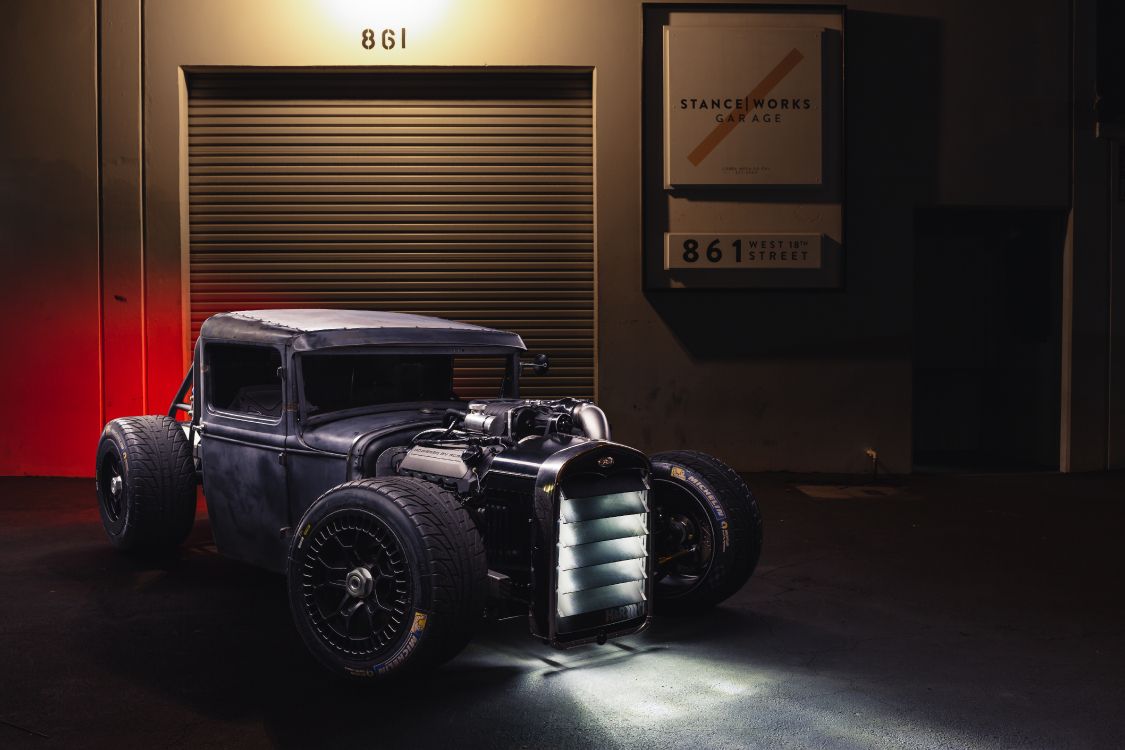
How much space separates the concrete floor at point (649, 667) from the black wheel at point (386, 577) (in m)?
0.18

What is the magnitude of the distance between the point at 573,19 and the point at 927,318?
5.27m

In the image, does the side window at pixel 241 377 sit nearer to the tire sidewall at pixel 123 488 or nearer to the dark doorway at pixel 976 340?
the tire sidewall at pixel 123 488

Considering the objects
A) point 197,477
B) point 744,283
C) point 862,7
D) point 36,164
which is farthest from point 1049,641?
point 36,164

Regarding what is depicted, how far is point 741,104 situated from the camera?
9.85 meters

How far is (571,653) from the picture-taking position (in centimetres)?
443

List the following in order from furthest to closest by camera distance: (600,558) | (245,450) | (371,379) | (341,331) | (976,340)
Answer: (976,340) → (371,379) → (245,450) → (341,331) → (600,558)

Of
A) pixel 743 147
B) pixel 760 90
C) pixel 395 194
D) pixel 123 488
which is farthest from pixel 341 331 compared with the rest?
pixel 760 90

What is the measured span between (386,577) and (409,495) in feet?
1.08

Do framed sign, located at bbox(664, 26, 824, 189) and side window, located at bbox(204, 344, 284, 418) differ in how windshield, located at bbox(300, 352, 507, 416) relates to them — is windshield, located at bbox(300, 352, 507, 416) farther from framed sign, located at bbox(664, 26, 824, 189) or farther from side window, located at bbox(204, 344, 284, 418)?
framed sign, located at bbox(664, 26, 824, 189)

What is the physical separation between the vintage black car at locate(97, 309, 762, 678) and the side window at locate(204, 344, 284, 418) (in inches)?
0.4

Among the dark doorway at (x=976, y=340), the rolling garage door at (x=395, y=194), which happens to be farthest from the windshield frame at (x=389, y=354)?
the dark doorway at (x=976, y=340)

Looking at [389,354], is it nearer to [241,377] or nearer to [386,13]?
[241,377]

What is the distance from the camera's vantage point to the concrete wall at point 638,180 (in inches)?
385

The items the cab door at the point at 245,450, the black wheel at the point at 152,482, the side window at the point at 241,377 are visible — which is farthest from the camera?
the black wheel at the point at 152,482
